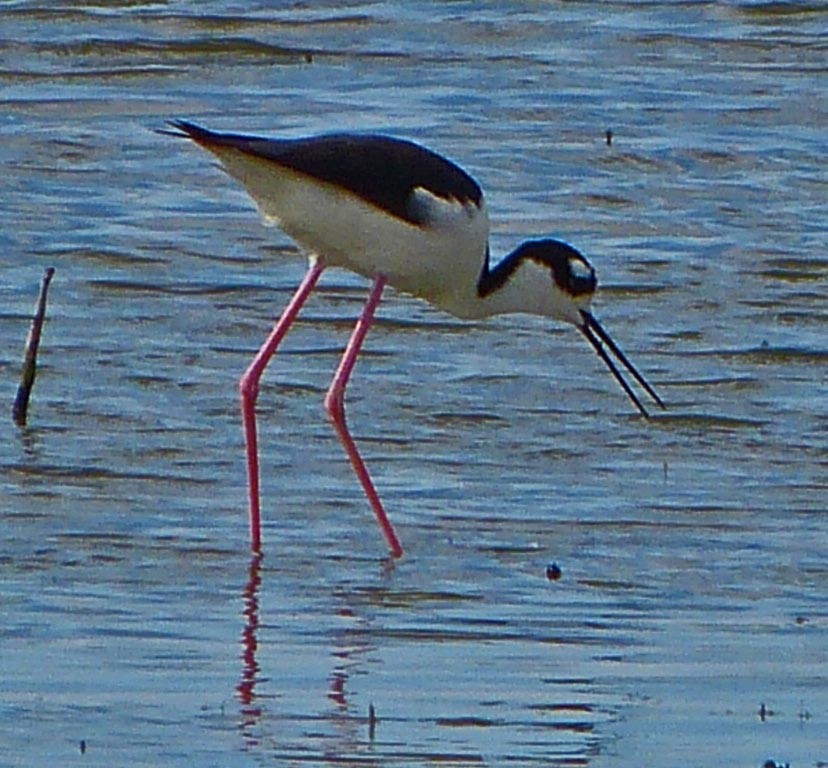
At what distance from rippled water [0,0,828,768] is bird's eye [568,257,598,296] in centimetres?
43

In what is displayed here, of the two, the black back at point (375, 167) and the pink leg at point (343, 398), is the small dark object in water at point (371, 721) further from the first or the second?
the black back at point (375, 167)

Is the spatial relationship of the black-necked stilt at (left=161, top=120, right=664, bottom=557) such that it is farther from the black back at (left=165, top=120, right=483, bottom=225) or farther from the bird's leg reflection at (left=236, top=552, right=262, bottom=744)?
the bird's leg reflection at (left=236, top=552, right=262, bottom=744)

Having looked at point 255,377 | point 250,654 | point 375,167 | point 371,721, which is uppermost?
point 375,167

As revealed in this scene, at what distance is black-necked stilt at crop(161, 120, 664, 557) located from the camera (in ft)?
25.2

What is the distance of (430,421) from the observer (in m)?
8.55

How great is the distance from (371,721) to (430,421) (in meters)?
3.10

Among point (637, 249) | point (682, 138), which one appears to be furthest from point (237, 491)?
point (682, 138)

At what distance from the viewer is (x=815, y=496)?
7.71 metres

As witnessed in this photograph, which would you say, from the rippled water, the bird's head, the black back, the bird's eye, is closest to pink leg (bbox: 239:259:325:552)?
the rippled water

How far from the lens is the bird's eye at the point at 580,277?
8.30 m

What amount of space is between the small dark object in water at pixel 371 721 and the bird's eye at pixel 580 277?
9.45 feet

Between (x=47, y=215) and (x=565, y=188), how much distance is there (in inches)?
85.1

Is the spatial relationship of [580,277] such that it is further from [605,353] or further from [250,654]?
[250,654]

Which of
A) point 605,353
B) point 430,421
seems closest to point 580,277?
point 605,353
